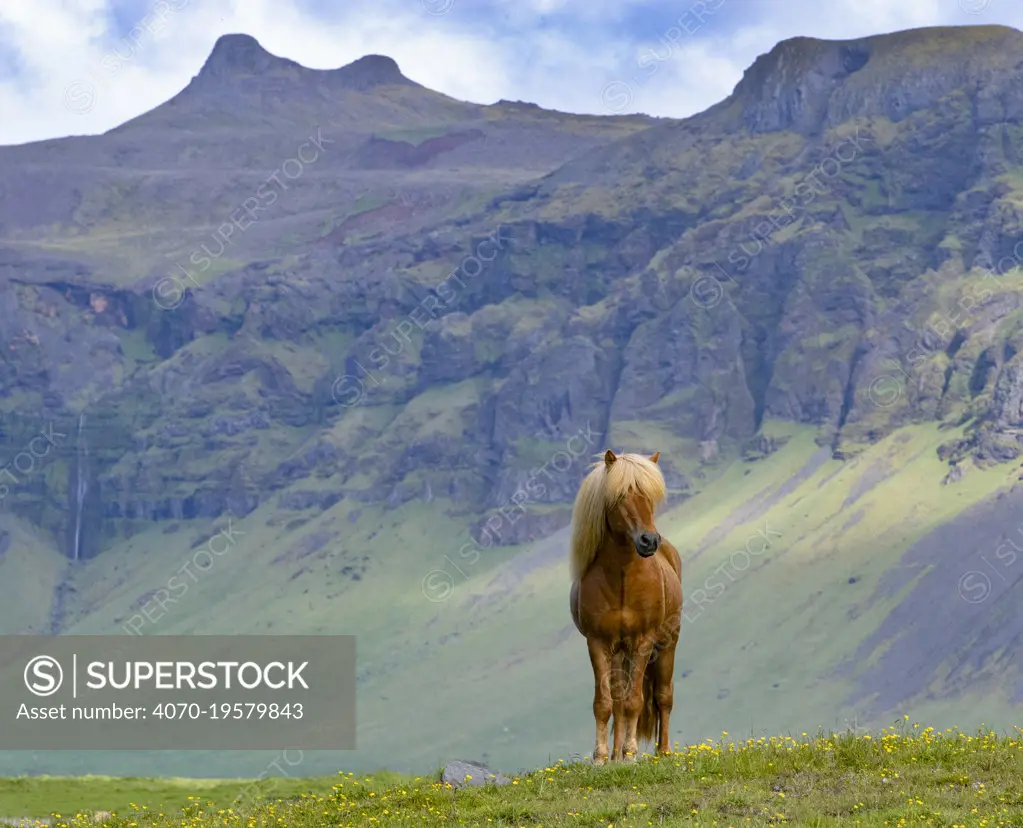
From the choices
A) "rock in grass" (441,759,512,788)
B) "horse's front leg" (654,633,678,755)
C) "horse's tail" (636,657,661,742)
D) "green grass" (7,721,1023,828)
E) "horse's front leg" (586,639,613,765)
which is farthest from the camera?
"horse's tail" (636,657,661,742)

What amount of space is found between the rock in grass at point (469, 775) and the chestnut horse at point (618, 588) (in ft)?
5.68

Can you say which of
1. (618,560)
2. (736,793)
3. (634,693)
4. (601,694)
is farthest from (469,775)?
Answer: (736,793)

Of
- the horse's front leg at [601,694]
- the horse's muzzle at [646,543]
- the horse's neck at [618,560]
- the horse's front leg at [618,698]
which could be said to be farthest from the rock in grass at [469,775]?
the horse's muzzle at [646,543]

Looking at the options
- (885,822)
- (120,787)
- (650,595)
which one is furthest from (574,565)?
(120,787)

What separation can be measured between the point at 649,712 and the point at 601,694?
2.59 metres

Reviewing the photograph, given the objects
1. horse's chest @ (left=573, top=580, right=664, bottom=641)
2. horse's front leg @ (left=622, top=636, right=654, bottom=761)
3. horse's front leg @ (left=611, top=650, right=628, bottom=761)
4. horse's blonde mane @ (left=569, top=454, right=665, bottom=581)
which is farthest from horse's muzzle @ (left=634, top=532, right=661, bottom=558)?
horse's front leg @ (left=611, top=650, right=628, bottom=761)

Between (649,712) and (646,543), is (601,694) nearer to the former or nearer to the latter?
(649,712)

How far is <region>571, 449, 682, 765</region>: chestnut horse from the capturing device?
92.7ft

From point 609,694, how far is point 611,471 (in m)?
→ 3.72

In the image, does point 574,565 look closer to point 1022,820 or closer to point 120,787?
point 1022,820

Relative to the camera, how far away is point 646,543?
2745 centimetres

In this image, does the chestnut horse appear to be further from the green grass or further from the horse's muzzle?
the green grass

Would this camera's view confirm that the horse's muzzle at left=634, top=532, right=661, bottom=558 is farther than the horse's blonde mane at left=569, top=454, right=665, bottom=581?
No

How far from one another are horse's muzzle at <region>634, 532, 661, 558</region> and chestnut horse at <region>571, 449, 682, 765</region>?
41 centimetres
